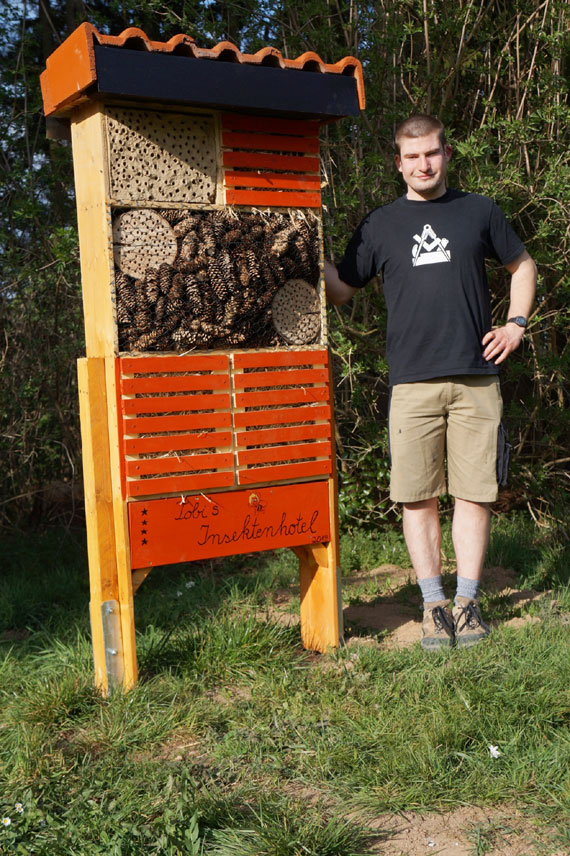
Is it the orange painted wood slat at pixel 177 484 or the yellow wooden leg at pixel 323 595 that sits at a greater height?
the orange painted wood slat at pixel 177 484

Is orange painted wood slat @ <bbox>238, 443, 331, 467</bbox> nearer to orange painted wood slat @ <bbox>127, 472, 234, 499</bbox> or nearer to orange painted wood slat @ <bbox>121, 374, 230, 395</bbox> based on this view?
orange painted wood slat @ <bbox>127, 472, 234, 499</bbox>

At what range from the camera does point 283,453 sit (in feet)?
12.6

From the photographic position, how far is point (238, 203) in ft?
12.2

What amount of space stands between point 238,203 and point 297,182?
1.04ft

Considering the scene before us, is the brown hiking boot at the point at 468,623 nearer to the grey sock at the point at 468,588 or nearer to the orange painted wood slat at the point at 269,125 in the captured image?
the grey sock at the point at 468,588

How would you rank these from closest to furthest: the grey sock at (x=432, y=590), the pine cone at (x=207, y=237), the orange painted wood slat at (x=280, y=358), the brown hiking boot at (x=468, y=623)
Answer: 1. the pine cone at (x=207, y=237)
2. the orange painted wood slat at (x=280, y=358)
3. the brown hiking boot at (x=468, y=623)
4. the grey sock at (x=432, y=590)

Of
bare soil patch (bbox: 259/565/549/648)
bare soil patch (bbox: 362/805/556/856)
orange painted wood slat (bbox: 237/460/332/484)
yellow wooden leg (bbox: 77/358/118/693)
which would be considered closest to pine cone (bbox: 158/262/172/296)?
yellow wooden leg (bbox: 77/358/118/693)

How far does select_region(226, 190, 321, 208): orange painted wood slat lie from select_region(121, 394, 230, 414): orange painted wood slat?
0.82m

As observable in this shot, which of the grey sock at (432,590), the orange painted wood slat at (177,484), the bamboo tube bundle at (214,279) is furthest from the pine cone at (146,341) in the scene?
the grey sock at (432,590)

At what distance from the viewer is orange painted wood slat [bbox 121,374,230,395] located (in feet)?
11.4

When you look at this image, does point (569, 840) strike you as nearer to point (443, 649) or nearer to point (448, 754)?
point (448, 754)

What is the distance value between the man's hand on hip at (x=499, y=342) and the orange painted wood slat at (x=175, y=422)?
1138mm

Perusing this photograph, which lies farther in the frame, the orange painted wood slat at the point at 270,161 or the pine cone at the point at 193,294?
the orange painted wood slat at the point at 270,161

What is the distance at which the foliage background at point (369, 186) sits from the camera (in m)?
5.38
